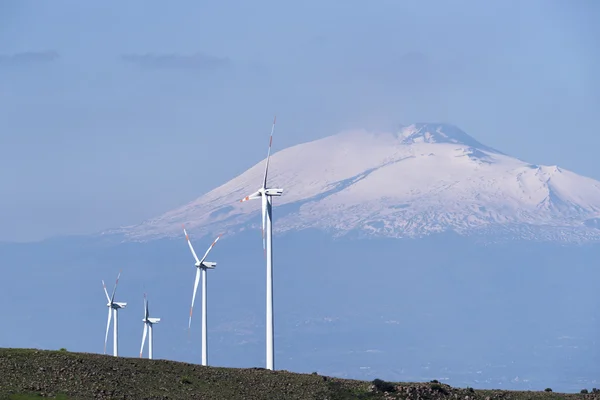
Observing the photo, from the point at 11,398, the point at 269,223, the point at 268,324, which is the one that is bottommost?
the point at 11,398

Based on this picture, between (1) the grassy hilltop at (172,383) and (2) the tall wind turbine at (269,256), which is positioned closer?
(1) the grassy hilltop at (172,383)

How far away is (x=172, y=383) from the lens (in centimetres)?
13238

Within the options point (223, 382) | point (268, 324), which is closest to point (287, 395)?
point (223, 382)

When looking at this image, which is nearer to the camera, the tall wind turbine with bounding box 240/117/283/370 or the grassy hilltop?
the grassy hilltop

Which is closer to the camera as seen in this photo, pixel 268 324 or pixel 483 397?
pixel 483 397

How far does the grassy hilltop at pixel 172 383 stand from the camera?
126 meters

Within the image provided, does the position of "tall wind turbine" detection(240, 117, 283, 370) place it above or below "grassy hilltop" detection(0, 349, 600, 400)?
above

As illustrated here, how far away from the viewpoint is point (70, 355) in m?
135

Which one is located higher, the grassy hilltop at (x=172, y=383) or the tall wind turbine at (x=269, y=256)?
the tall wind turbine at (x=269, y=256)

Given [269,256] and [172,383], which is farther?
[269,256]

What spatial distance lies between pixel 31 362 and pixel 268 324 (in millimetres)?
26271

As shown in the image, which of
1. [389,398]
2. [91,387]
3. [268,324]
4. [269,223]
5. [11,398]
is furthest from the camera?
[269,223]

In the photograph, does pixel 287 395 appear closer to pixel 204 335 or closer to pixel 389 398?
pixel 389 398

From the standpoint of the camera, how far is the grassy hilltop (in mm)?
126000
